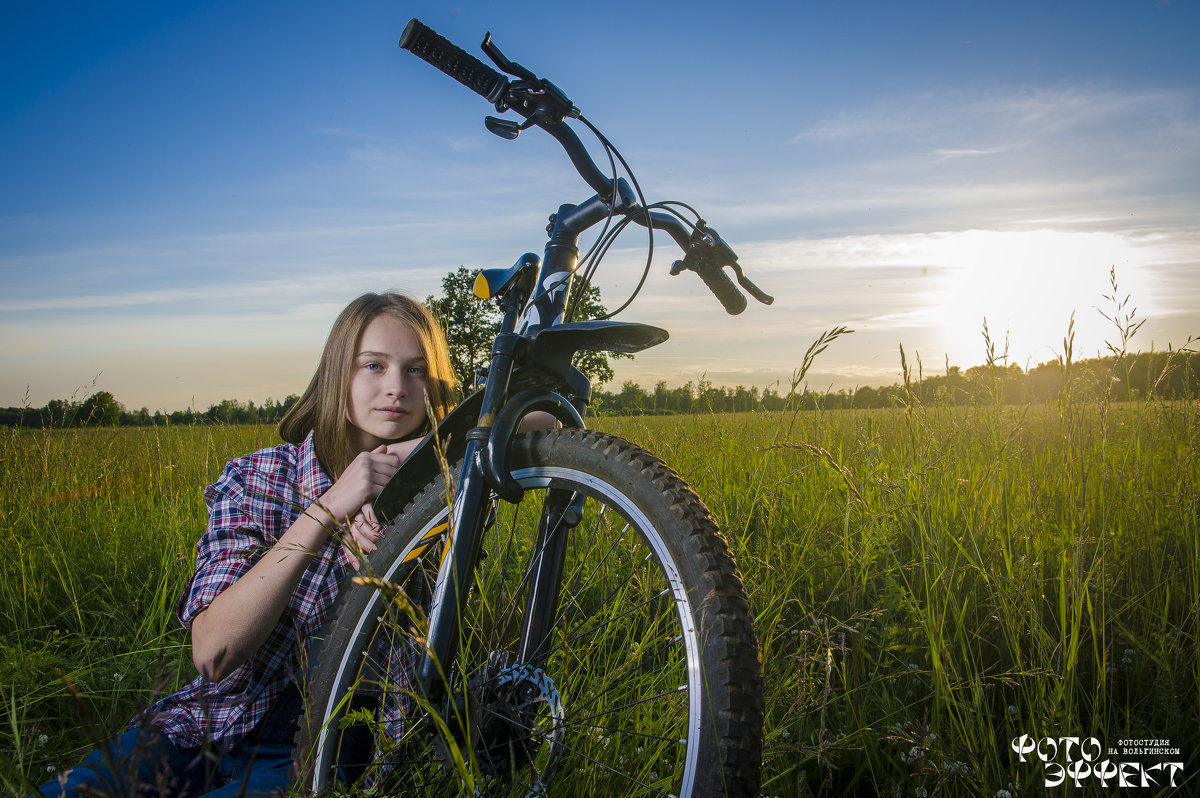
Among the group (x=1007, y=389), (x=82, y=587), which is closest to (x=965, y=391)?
(x=1007, y=389)

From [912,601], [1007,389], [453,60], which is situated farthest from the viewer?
[1007,389]

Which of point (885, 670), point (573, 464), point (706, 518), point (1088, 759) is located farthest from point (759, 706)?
point (885, 670)

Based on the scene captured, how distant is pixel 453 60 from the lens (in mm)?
1761

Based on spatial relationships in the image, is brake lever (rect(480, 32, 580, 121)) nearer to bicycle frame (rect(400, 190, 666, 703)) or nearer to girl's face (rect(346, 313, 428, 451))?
bicycle frame (rect(400, 190, 666, 703))

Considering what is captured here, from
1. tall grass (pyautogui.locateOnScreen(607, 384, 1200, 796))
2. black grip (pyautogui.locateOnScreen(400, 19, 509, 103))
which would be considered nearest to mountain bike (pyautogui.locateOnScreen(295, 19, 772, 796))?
black grip (pyautogui.locateOnScreen(400, 19, 509, 103))

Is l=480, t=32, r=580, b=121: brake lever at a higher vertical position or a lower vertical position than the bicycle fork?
higher

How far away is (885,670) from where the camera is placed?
2209 millimetres

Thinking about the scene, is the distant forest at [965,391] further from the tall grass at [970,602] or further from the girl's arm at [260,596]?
the girl's arm at [260,596]

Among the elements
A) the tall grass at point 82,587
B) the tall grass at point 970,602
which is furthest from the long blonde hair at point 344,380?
the tall grass at point 970,602

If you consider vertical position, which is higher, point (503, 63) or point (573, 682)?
point (503, 63)

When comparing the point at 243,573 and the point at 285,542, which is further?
the point at 243,573

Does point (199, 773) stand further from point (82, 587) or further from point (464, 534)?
point (82, 587)

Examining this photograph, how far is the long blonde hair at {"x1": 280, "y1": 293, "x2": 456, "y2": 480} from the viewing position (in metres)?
2.42

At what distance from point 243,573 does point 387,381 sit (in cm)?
76
